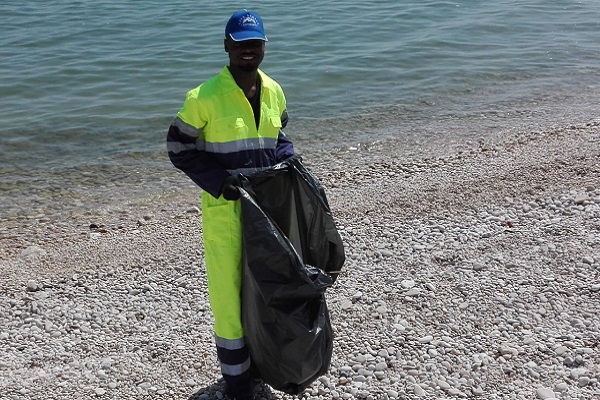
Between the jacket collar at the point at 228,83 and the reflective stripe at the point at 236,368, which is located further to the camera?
the reflective stripe at the point at 236,368

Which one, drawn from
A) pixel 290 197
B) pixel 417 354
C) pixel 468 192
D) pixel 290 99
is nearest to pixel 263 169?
pixel 290 197

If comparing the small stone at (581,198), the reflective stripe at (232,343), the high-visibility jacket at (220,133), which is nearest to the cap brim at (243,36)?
the high-visibility jacket at (220,133)

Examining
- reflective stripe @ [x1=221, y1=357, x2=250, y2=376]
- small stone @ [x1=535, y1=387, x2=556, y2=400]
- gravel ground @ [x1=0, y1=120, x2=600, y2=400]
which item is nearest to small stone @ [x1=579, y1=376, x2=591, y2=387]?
gravel ground @ [x1=0, y1=120, x2=600, y2=400]

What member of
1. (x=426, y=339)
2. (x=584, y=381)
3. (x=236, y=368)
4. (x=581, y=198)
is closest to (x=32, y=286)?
(x=236, y=368)

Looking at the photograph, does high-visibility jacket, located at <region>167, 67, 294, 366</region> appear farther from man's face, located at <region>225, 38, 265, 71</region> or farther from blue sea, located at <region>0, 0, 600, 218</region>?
blue sea, located at <region>0, 0, 600, 218</region>

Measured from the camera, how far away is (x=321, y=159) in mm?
10023

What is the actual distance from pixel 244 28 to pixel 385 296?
2.31m

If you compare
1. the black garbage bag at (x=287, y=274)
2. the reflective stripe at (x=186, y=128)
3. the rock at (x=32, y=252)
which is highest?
the reflective stripe at (x=186, y=128)

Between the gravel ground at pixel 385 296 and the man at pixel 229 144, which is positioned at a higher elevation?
the man at pixel 229 144

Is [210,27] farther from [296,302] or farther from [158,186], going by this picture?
[296,302]

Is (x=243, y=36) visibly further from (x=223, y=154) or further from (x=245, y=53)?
(x=223, y=154)

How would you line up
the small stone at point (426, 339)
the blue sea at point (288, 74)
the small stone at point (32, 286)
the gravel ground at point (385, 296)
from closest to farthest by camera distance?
the gravel ground at point (385, 296) < the small stone at point (426, 339) < the small stone at point (32, 286) < the blue sea at point (288, 74)

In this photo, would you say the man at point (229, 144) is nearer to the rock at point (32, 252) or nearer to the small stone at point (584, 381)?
the small stone at point (584, 381)

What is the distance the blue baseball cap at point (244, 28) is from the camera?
413cm
